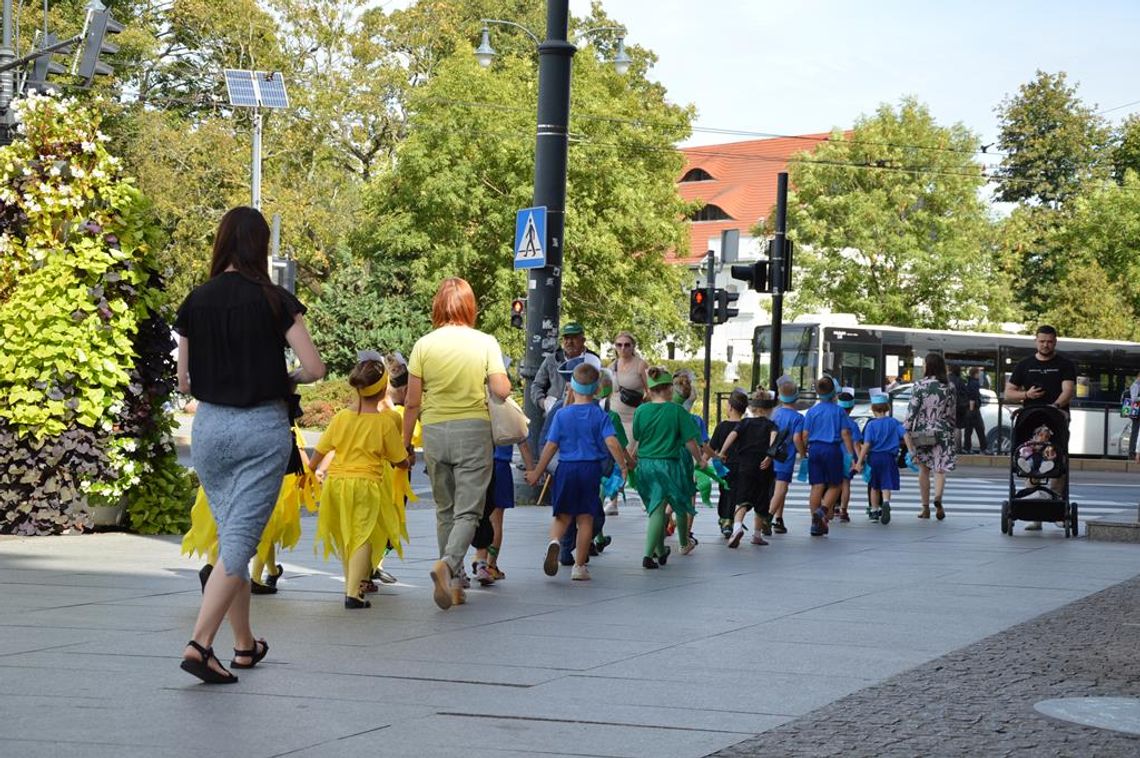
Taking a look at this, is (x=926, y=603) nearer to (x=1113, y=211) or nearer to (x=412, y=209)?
(x=412, y=209)

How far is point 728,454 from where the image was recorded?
14680 millimetres

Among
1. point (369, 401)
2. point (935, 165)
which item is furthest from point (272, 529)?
point (935, 165)

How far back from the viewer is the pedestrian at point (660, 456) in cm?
1233

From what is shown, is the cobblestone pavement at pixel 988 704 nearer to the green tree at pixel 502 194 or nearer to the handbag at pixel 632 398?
the handbag at pixel 632 398

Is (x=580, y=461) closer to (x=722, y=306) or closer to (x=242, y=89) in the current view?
(x=722, y=306)

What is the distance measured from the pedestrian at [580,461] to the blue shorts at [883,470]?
727 centimetres

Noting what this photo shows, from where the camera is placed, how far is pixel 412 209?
A: 48125 mm

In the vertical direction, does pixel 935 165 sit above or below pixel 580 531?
above

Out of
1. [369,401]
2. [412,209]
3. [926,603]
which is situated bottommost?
[926,603]

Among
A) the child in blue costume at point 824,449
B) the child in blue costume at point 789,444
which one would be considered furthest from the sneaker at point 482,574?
the child in blue costume at point 824,449

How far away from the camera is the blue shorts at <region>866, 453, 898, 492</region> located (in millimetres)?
18031

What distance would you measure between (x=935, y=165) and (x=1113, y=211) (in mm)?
7463

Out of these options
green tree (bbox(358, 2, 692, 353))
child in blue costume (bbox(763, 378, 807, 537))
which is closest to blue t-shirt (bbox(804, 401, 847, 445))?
child in blue costume (bbox(763, 378, 807, 537))

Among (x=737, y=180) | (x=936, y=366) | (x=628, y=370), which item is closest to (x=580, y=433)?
(x=628, y=370)
